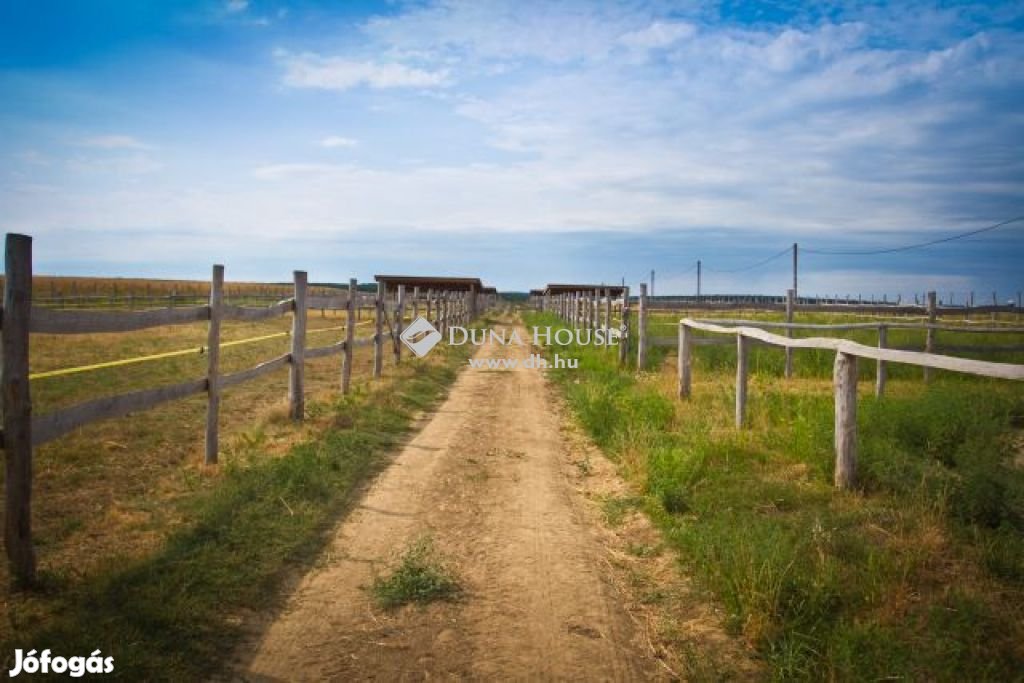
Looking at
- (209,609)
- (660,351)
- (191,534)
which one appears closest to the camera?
(209,609)

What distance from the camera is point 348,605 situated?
12.5 ft

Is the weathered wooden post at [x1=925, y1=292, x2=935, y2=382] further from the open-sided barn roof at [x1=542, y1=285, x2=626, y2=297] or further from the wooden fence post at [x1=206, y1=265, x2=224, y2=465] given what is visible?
the wooden fence post at [x1=206, y1=265, x2=224, y2=465]

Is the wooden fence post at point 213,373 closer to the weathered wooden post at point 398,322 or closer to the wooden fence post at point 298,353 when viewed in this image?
the wooden fence post at point 298,353

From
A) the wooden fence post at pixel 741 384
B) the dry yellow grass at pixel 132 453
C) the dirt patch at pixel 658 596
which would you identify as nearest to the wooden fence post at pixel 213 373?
the dry yellow grass at pixel 132 453

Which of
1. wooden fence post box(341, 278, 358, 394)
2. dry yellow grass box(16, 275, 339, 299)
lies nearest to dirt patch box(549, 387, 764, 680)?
wooden fence post box(341, 278, 358, 394)

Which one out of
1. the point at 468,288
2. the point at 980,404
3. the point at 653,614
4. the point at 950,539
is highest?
the point at 468,288

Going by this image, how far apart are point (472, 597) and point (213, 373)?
443 centimetres

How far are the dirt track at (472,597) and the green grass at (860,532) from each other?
0.70 metres

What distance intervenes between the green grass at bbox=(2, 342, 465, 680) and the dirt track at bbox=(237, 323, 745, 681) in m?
0.23

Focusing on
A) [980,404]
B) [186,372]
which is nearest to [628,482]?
[980,404]

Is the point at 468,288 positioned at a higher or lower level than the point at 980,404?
higher

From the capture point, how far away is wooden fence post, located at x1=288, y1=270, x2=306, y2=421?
9.07 m

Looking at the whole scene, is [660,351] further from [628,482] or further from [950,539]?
[950,539]

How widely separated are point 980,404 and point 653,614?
5.83m
